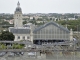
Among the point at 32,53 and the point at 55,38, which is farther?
the point at 55,38

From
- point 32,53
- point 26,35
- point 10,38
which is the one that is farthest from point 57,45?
point 26,35

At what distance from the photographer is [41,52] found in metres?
12.5

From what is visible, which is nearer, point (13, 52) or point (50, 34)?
point (13, 52)

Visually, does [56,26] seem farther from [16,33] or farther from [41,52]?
[41,52]

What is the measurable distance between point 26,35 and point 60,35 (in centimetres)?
300

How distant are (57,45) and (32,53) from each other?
1.97m

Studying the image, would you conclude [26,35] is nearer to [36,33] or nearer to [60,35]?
[36,33]
